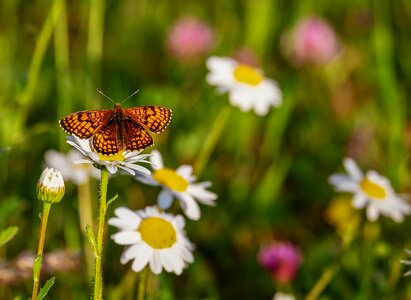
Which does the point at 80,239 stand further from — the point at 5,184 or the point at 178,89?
the point at 178,89

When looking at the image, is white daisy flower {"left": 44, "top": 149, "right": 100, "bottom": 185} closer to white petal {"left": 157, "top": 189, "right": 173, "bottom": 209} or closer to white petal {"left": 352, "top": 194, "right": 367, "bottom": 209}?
white petal {"left": 157, "top": 189, "right": 173, "bottom": 209}

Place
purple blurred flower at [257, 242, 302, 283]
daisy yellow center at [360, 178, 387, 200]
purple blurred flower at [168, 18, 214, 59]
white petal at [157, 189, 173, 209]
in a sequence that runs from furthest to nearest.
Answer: purple blurred flower at [168, 18, 214, 59]
purple blurred flower at [257, 242, 302, 283]
daisy yellow center at [360, 178, 387, 200]
white petal at [157, 189, 173, 209]

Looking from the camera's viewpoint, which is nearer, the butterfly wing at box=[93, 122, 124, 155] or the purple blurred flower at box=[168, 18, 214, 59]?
the butterfly wing at box=[93, 122, 124, 155]

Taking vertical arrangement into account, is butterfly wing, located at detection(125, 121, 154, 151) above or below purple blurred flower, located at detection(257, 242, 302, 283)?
above

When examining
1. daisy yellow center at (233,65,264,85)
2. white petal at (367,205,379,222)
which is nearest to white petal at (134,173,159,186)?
white petal at (367,205,379,222)

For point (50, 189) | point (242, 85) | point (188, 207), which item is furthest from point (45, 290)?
point (242, 85)

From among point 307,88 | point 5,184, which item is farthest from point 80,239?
point 307,88

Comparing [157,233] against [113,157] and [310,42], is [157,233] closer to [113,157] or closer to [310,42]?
[113,157]
